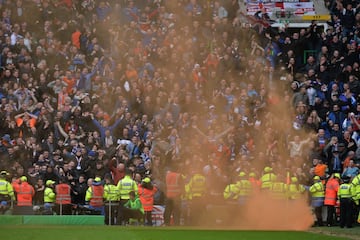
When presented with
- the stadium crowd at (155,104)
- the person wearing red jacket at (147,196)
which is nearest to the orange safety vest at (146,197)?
the person wearing red jacket at (147,196)

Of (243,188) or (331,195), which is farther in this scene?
(243,188)

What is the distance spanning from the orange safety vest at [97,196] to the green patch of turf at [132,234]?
1890 millimetres

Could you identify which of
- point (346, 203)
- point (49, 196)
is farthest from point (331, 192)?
point (49, 196)

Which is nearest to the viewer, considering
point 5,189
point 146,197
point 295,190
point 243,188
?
point 146,197

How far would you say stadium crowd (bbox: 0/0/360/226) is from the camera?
97.5ft

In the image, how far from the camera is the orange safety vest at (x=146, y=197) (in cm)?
2870

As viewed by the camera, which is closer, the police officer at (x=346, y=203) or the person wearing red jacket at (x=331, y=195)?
the police officer at (x=346, y=203)

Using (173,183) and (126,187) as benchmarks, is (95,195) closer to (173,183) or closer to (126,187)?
(126,187)

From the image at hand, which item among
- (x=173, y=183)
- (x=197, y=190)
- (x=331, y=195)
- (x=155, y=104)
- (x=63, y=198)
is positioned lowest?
(x=63, y=198)

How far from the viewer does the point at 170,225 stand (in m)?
29.4

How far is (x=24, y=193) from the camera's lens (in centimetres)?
2922

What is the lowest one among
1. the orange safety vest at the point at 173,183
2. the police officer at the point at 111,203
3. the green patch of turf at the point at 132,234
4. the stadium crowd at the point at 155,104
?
the green patch of turf at the point at 132,234

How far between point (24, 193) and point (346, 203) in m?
9.96

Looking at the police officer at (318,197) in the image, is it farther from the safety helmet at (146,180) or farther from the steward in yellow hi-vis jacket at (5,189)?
the steward in yellow hi-vis jacket at (5,189)
